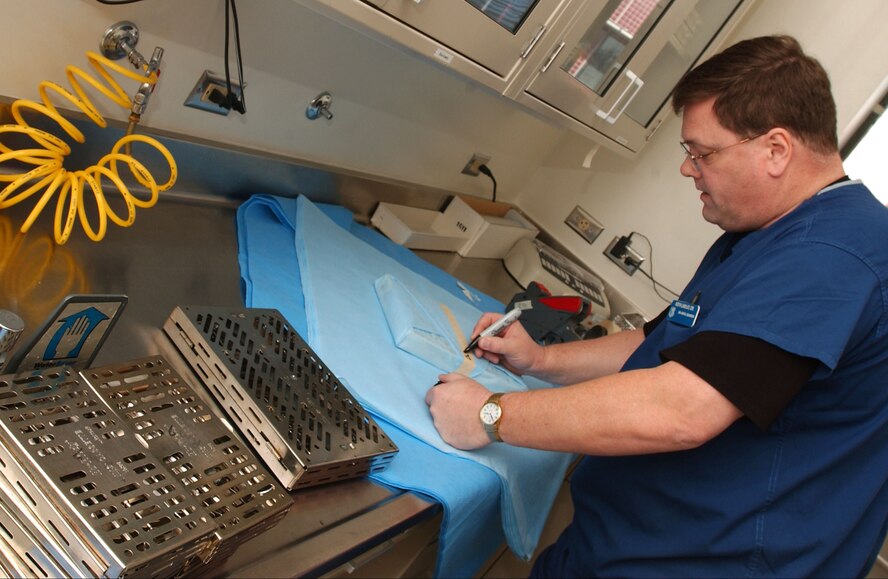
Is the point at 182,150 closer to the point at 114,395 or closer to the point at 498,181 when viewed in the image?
the point at 114,395

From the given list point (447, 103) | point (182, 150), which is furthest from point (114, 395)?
point (447, 103)

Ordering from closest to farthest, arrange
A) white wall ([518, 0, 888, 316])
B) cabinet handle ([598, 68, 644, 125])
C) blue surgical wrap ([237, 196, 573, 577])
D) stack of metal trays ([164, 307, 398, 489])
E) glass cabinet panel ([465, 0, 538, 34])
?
stack of metal trays ([164, 307, 398, 489]), blue surgical wrap ([237, 196, 573, 577]), glass cabinet panel ([465, 0, 538, 34]), cabinet handle ([598, 68, 644, 125]), white wall ([518, 0, 888, 316])

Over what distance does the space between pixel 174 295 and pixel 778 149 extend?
99cm

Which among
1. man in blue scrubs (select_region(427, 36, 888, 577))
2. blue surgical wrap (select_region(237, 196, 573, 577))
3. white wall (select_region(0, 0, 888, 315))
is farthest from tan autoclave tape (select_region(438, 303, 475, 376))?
white wall (select_region(0, 0, 888, 315))

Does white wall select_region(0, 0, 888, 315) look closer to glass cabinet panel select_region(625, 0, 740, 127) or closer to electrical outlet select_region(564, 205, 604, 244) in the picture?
electrical outlet select_region(564, 205, 604, 244)

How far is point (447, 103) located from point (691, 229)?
3.29ft

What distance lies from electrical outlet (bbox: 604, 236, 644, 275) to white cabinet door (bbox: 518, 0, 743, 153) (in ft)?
1.55

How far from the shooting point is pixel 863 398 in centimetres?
90

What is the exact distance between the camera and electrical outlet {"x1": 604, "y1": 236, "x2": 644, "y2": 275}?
229 centimetres

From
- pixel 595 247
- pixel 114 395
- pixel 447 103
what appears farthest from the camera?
pixel 595 247

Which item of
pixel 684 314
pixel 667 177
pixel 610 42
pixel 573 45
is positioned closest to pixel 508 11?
pixel 573 45

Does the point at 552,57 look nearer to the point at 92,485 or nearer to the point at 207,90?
the point at 207,90

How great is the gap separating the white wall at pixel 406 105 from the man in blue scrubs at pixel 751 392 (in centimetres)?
64

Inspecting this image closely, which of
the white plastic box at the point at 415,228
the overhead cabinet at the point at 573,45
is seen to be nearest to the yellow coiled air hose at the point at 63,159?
the overhead cabinet at the point at 573,45
